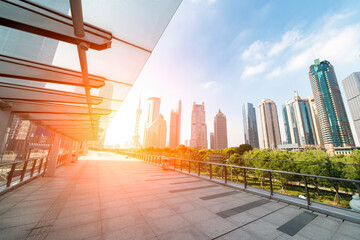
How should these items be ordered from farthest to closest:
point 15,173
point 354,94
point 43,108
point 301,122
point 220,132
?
1. point 220,132
2. point 301,122
3. point 354,94
4. point 15,173
5. point 43,108

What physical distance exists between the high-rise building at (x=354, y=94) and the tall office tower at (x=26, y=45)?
19329 cm

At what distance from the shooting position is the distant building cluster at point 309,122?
12725 centimetres

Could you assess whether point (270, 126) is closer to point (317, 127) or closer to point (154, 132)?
point (317, 127)

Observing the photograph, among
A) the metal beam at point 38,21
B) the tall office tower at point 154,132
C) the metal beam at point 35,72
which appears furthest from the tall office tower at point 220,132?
the metal beam at point 38,21

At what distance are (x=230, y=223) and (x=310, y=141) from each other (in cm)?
21425

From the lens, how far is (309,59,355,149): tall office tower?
126 metres

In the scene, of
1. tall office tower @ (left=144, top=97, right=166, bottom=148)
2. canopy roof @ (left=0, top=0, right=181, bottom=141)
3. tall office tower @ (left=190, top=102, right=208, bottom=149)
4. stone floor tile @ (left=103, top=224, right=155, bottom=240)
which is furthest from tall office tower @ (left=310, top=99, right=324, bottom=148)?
canopy roof @ (left=0, top=0, right=181, bottom=141)

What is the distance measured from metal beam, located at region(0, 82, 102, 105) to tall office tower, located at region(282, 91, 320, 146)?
21461cm

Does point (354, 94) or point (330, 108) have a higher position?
point (354, 94)

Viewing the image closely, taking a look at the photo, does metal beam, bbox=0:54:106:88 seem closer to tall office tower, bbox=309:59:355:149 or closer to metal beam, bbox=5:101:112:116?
metal beam, bbox=5:101:112:116

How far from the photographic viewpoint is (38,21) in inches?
62.5

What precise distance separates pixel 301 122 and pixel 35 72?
21652 centimetres

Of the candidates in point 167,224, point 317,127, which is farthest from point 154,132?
point 317,127

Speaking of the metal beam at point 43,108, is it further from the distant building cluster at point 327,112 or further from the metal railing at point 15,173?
the distant building cluster at point 327,112
